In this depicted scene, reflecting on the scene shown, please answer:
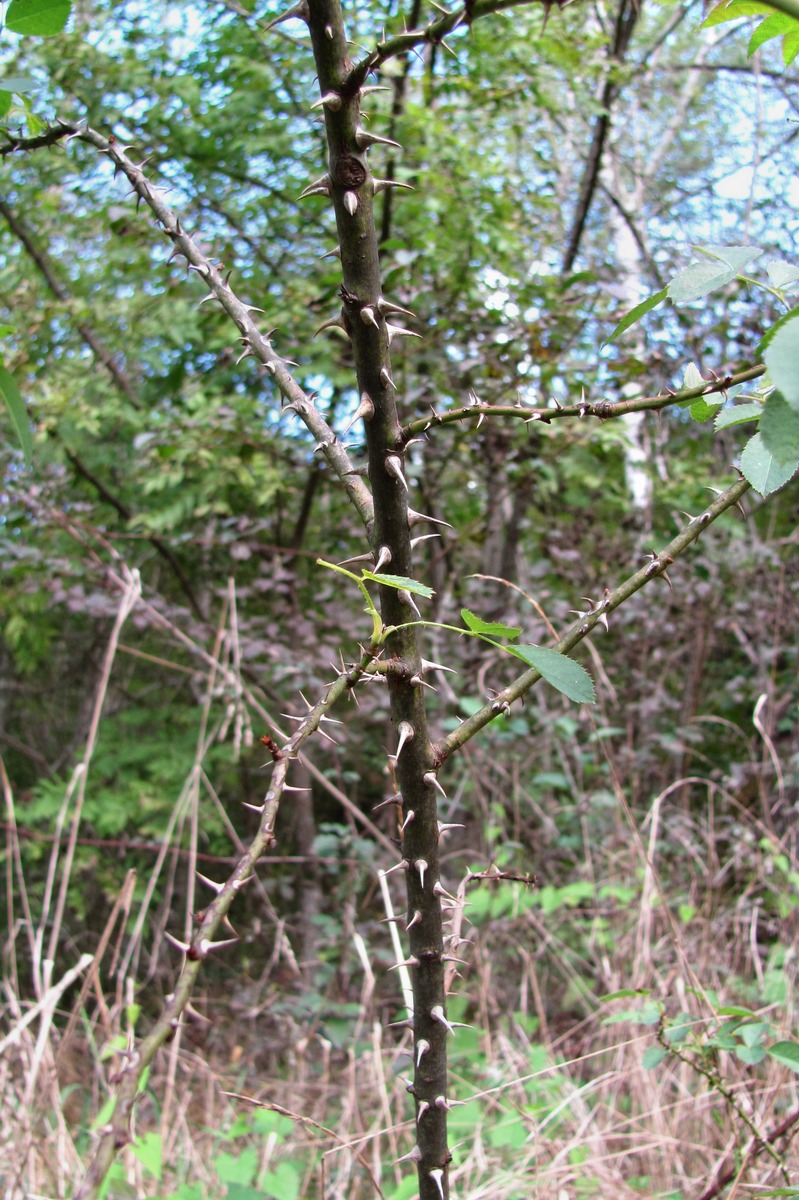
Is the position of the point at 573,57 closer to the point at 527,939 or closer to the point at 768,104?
the point at 527,939

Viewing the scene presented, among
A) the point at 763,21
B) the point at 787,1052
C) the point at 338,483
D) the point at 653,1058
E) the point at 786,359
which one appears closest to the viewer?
the point at 786,359

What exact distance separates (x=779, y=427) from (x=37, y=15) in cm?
58

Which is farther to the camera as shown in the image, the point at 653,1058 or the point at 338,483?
the point at 338,483

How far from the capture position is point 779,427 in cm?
49

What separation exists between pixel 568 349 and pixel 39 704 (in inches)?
159

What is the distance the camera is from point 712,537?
4.05 metres

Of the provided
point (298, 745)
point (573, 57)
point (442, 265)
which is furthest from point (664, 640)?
point (298, 745)

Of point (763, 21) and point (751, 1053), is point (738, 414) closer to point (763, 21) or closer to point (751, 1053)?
point (763, 21)

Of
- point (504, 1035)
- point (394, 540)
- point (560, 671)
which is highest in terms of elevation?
point (394, 540)

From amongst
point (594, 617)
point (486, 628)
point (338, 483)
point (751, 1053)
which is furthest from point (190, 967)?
point (338, 483)

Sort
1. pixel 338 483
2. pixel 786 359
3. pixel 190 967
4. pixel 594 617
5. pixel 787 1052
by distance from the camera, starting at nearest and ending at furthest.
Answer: pixel 786 359 → pixel 190 967 → pixel 594 617 → pixel 787 1052 → pixel 338 483

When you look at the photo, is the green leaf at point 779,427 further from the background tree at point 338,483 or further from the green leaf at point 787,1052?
the background tree at point 338,483

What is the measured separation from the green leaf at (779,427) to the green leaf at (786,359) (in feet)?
0.16

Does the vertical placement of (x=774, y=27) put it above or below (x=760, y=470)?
above
